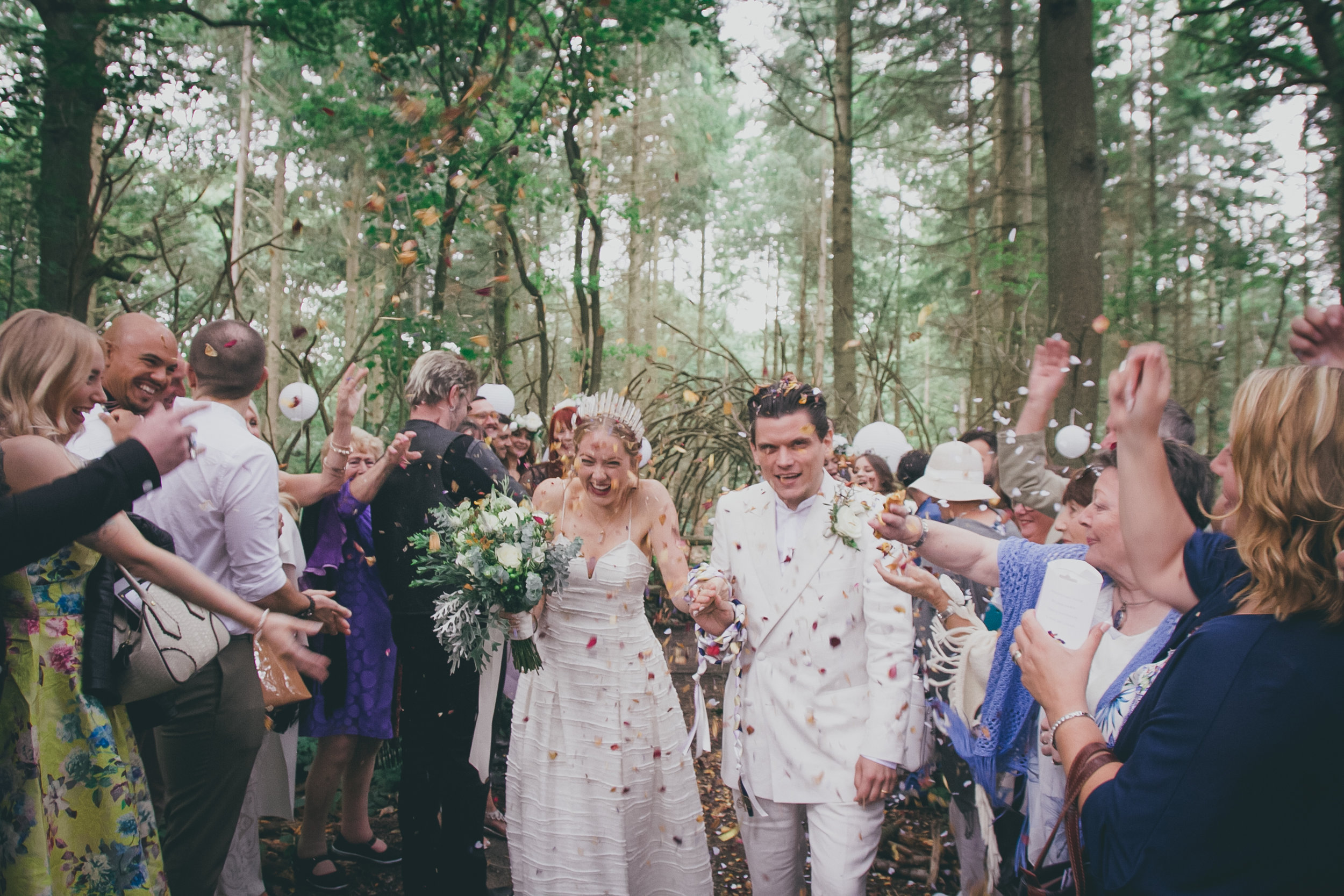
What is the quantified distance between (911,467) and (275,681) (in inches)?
163

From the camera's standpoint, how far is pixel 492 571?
2.93 meters

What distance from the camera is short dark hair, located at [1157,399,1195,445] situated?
3.33 metres

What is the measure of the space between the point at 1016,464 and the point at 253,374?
350 centimetres

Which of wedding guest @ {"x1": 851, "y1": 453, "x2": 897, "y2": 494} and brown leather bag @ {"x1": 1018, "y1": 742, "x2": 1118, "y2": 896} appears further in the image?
wedding guest @ {"x1": 851, "y1": 453, "x2": 897, "y2": 494}

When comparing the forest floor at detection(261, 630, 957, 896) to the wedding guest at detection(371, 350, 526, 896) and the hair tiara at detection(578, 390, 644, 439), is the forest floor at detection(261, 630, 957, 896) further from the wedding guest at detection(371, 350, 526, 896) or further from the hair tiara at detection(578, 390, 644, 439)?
the hair tiara at detection(578, 390, 644, 439)

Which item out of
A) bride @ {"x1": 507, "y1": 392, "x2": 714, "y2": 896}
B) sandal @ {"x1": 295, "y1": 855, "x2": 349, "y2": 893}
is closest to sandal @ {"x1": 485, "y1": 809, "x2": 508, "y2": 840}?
sandal @ {"x1": 295, "y1": 855, "x2": 349, "y2": 893}

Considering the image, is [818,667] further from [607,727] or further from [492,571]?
[492,571]

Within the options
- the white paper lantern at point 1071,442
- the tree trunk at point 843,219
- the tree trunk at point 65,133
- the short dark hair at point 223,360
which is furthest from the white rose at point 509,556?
the tree trunk at point 843,219

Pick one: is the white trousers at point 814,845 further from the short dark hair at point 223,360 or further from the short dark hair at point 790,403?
the short dark hair at point 223,360

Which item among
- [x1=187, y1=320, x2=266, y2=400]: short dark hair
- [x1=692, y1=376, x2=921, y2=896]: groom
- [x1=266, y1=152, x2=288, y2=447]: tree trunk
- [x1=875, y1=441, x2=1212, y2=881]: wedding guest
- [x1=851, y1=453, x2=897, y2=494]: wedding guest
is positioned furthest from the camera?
[x1=266, y1=152, x2=288, y2=447]: tree trunk

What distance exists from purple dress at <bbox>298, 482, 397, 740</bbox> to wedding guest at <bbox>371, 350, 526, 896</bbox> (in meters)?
0.17

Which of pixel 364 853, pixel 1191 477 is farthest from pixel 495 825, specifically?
pixel 1191 477

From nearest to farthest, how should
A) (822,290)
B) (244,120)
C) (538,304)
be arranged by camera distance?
(538,304) < (244,120) < (822,290)

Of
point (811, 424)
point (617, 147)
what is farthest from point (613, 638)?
point (617, 147)
